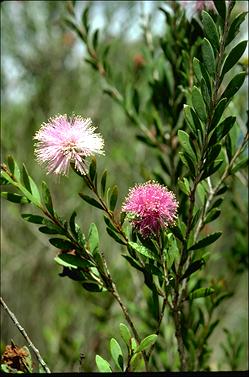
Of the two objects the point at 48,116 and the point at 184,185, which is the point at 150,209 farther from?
the point at 48,116

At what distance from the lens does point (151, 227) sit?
1.05 metres

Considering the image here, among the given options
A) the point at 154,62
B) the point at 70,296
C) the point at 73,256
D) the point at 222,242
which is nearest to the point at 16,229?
the point at 70,296

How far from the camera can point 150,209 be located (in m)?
1.03

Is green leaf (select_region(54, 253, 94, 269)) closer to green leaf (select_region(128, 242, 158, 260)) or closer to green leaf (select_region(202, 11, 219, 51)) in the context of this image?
green leaf (select_region(128, 242, 158, 260))

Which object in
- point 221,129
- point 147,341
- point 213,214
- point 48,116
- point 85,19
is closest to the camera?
point 147,341

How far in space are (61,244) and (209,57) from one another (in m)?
0.45

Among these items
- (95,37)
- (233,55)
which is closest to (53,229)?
(233,55)

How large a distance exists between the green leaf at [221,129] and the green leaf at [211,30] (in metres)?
0.14

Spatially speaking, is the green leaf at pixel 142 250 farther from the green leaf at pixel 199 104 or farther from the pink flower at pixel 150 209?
the green leaf at pixel 199 104

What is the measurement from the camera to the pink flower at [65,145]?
1.06m

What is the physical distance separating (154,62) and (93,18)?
92.0 inches

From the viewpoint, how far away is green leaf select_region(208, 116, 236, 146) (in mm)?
1114

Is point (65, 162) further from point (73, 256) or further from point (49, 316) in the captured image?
point (49, 316)

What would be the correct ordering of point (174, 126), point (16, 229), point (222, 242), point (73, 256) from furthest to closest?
point (16, 229) < point (222, 242) < point (174, 126) < point (73, 256)
